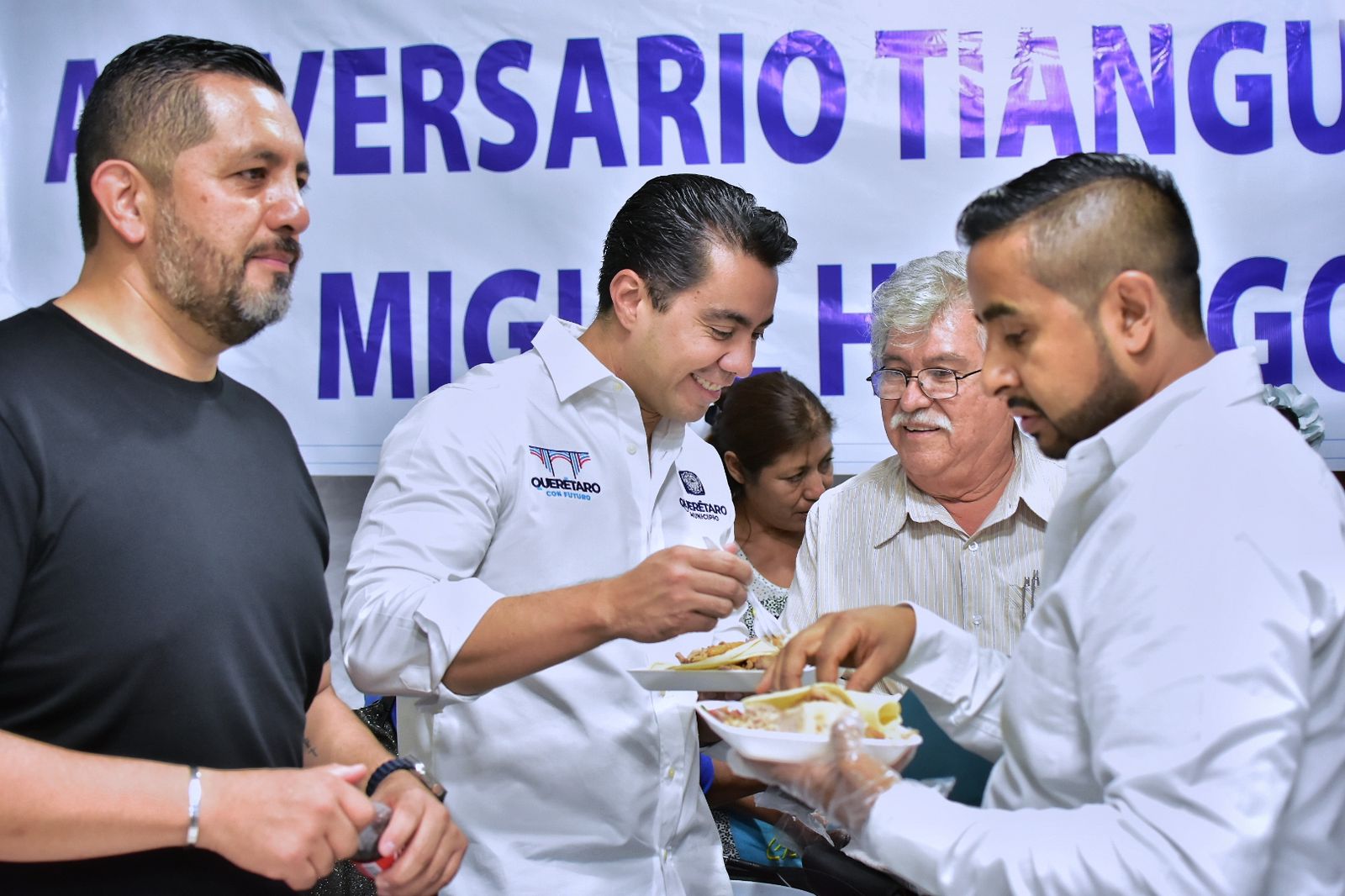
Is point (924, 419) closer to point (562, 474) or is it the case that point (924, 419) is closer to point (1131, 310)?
point (562, 474)

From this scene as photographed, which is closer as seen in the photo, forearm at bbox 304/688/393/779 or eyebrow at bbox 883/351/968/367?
forearm at bbox 304/688/393/779

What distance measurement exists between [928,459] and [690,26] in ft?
4.99

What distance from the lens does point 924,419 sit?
110 inches

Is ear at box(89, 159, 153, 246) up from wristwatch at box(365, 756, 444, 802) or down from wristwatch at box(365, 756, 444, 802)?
up

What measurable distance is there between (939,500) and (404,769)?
4.96 feet

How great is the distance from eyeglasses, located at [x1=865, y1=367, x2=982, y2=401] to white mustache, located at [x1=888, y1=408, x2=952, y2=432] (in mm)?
37

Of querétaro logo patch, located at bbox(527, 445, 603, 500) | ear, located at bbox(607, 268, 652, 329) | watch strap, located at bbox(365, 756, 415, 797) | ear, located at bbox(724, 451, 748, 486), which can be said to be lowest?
watch strap, located at bbox(365, 756, 415, 797)

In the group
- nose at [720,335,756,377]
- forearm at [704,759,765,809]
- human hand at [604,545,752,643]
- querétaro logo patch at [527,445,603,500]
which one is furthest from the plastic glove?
forearm at [704,759,765,809]

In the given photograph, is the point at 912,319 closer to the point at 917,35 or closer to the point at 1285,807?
the point at 917,35

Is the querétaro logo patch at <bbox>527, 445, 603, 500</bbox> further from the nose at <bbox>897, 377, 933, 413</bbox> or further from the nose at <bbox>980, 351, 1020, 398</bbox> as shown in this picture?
the nose at <bbox>980, 351, 1020, 398</bbox>

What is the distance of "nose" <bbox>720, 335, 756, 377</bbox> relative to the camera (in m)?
2.55

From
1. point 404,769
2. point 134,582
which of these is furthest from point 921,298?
point 134,582

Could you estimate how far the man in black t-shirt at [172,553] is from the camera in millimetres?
1405

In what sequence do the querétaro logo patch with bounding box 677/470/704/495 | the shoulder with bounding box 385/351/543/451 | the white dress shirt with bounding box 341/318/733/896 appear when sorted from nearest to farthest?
the white dress shirt with bounding box 341/318/733/896
the shoulder with bounding box 385/351/543/451
the querétaro logo patch with bounding box 677/470/704/495
